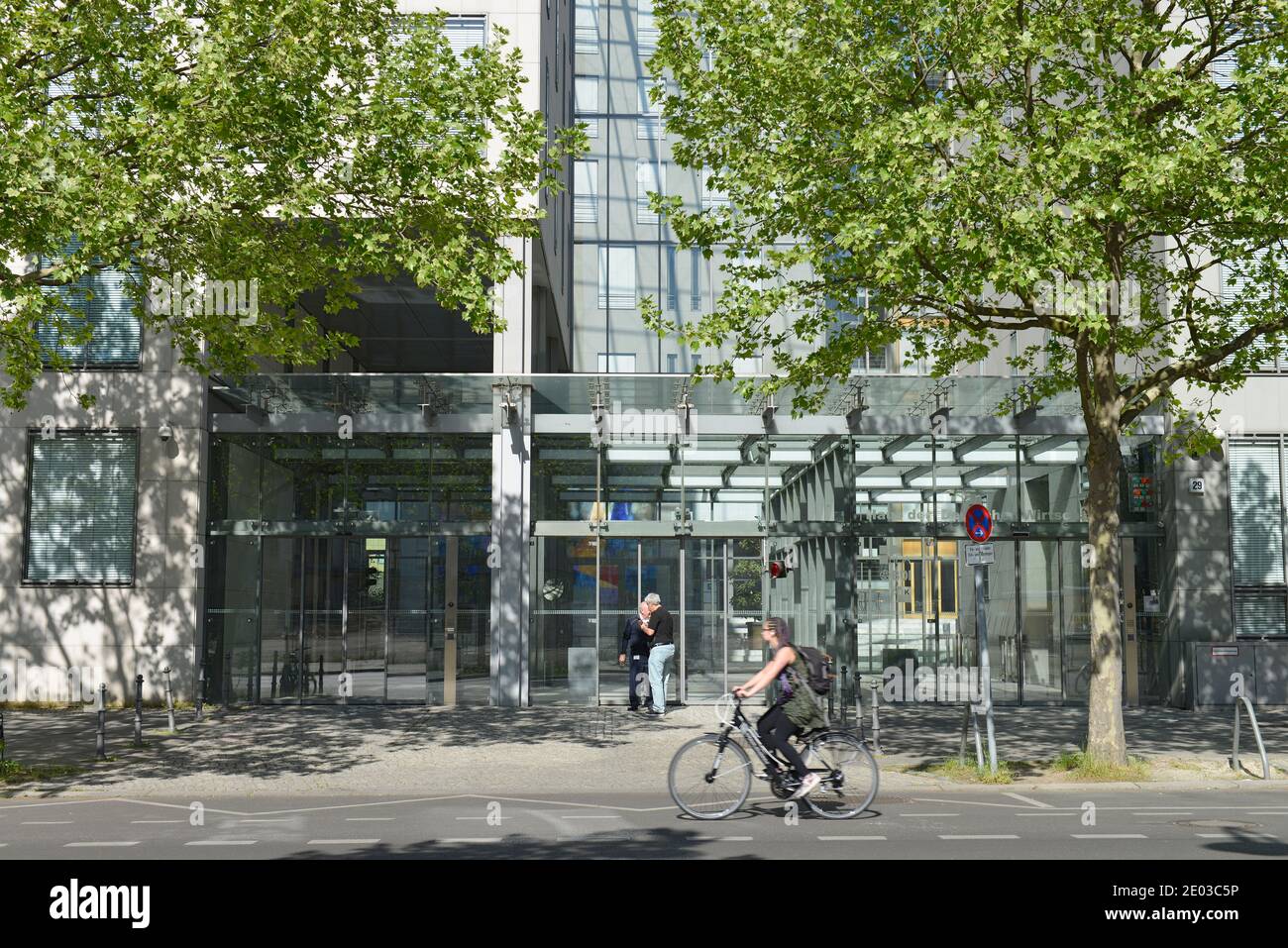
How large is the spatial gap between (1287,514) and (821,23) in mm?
12616

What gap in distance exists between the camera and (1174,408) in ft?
52.5

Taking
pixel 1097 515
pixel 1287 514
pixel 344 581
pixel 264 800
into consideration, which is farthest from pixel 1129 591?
pixel 264 800

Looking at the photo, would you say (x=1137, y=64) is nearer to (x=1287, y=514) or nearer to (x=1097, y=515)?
(x=1097, y=515)

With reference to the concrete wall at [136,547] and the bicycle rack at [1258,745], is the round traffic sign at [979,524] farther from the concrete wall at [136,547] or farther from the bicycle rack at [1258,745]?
the concrete wall at [136,547]

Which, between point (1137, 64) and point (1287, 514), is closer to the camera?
point (1137, 64)

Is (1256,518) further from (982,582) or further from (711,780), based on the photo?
(711,780)

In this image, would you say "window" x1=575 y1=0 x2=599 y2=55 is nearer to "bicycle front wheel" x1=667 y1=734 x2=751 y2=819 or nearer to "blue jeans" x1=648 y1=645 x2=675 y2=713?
"blue jeans" x1=648 y1=645 x2=675 y2=713

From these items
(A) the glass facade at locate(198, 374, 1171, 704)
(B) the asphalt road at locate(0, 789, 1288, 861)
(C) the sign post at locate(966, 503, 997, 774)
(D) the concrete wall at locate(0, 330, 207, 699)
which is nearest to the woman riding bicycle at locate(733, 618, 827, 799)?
(B) the asphalt road at locate(0, 789, 1288, 861)

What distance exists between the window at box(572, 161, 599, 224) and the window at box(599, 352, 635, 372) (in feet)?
14.7

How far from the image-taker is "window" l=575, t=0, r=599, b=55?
41.3 metres

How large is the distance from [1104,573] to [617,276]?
28.4 m

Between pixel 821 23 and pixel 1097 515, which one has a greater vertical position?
pixel 821 23

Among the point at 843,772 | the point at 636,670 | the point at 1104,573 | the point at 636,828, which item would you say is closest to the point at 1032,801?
the point at 843,772

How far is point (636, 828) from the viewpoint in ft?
33.3
